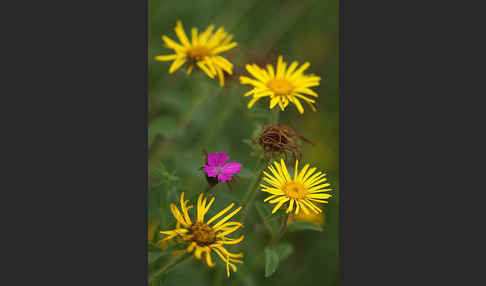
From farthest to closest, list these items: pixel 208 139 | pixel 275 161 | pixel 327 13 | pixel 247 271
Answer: pixel 327 13 < pixel 208 139 < pixel 247 271 < pixel 275 161

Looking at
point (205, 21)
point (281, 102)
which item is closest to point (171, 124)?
→ point (281, 102)

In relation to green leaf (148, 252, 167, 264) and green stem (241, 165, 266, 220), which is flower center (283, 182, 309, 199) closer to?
A: green stem (241, 165, 266, 220)

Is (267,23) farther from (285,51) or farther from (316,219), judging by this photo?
(316,219)

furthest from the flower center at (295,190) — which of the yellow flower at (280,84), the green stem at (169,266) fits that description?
the green stem at (169,266)

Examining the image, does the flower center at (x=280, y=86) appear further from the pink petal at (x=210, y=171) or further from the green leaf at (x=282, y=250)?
the green leaf at (x=282, y=250)

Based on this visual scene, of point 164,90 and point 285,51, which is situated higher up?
point 285,51

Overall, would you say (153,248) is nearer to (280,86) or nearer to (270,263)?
(270,263)
